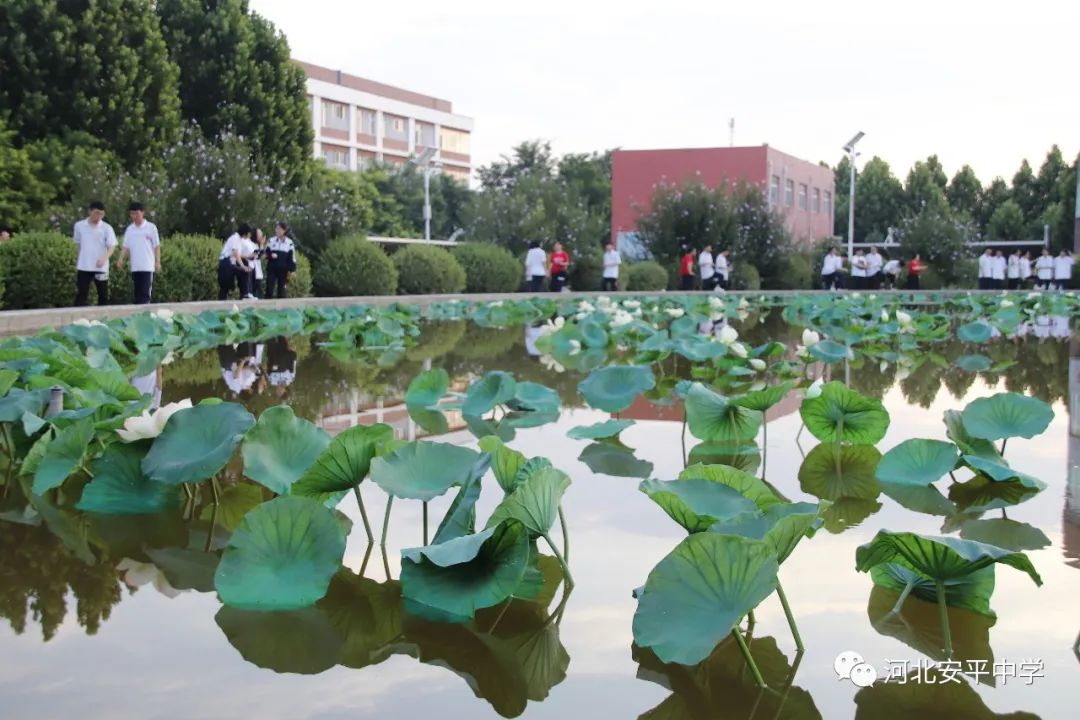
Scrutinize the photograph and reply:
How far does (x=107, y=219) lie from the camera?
15656mm

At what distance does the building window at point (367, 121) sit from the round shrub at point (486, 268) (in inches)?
1851

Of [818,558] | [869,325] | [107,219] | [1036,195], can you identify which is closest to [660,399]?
[818,558]

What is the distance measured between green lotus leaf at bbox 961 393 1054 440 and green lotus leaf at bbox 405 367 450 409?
1773 mm

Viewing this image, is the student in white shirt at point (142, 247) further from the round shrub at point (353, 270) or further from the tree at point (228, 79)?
the tree at point (228, 79)

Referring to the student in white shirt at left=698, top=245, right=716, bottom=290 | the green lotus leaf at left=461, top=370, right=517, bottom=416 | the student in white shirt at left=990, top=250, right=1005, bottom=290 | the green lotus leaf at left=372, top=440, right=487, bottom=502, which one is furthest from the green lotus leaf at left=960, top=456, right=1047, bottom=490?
the student in white shirt at left=990, top=250, right=1005, bottom=290

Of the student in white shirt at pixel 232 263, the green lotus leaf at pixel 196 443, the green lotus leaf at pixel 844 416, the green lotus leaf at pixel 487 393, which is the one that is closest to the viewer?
Answer: the green lotus leaf at pixel 196 443

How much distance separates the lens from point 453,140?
79.3m

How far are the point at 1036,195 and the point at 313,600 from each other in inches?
2355

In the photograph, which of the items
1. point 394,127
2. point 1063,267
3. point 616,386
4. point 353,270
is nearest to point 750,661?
point 616,386

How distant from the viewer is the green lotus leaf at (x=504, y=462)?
6.49 feet

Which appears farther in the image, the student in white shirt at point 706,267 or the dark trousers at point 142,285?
the student in white shirt at point 706,267

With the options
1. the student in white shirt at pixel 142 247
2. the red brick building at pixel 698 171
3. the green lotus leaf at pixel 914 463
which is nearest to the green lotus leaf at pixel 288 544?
the green lotus leaf at pixel 914 463

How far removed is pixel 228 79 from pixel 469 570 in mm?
23553

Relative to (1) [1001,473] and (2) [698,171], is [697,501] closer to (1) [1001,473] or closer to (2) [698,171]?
(1) [1001,473]
